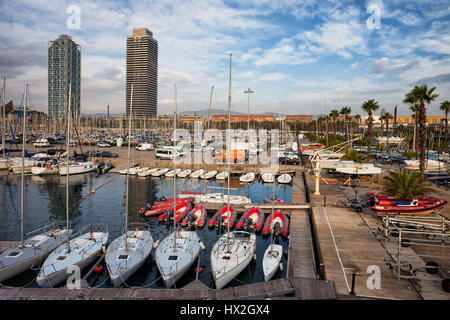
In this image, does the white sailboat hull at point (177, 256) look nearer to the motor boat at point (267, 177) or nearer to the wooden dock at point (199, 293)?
the wooden dock at point (199, 293)

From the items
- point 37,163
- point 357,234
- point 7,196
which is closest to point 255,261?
point 357,234

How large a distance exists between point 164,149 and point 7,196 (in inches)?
1344

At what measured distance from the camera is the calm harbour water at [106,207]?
63.0ft

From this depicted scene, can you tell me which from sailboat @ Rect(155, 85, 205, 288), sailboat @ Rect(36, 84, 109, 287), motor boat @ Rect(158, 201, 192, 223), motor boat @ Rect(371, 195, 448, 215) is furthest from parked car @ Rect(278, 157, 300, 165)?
sailboat @ Rect(36, 84, 109, 287)

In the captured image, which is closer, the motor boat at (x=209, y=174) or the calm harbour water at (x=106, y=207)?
the calm harbour water at (x=106, y=207)

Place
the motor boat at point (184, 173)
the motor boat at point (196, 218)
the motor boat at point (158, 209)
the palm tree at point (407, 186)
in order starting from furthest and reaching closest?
the motor boat at point (184, 173)
the motor boat at point (158, 209)
the motor boat at point (196, 218)
the palm tree at point (407, 186)

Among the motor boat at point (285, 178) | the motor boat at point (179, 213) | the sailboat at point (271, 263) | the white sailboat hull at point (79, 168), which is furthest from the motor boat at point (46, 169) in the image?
the sailboat at point (271, 263)

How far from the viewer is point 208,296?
44.2 ft

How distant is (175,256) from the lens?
18594 mm

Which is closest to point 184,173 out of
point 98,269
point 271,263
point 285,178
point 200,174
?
point 200,174

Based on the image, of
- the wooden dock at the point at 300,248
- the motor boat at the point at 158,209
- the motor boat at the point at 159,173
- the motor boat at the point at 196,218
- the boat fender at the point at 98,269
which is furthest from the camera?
the motor boat at the point at 159,173

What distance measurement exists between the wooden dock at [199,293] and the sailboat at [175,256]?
310cm

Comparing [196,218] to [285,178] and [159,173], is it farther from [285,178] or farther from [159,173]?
[159,173]

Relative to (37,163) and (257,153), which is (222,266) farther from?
(257,153)
